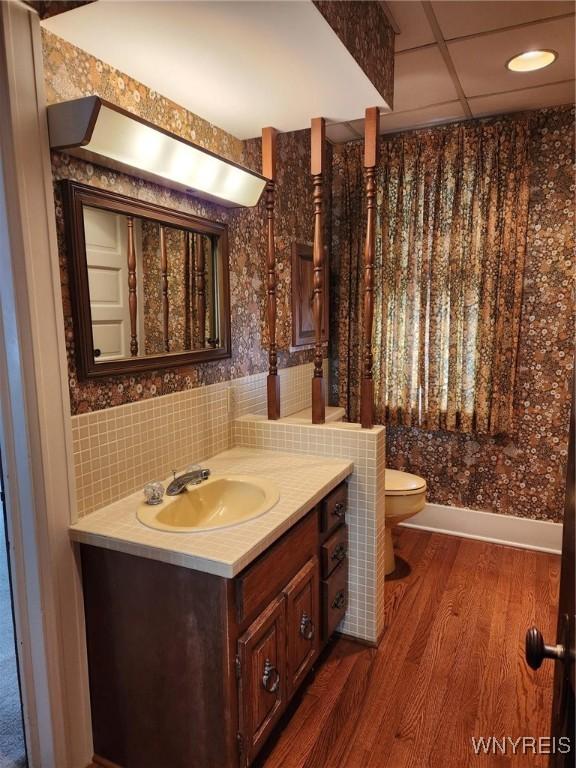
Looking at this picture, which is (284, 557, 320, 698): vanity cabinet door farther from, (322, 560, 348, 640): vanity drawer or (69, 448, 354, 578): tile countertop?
(69, 448, 354, 578): tile countertop

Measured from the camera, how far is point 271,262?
2.06 meters

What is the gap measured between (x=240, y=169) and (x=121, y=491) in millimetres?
1244

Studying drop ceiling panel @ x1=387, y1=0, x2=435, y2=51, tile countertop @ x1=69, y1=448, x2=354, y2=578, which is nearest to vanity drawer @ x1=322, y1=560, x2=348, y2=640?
tile countertop @ x1=69, y1=448, x2=354, y2=578

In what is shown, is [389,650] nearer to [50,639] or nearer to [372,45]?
[50,639]

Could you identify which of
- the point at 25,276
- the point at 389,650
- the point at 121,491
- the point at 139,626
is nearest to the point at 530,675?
the point at 389,650

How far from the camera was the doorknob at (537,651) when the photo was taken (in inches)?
30.8

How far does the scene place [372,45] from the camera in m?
1.62

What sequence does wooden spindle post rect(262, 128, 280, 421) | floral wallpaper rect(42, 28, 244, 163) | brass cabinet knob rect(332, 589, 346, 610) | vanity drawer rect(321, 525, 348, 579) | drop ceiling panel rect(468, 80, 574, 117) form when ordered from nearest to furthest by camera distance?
floral wallpaper rect(42, 28, 244, 163) → vanity drawer rect(321, 525, 348, 579) → brass cabinet knob rect(332, 589, 346, 610) → wooden spindle post rect(262, 128, 280, 421) → drop ceiling panel rect(468, 80, 574, 117)

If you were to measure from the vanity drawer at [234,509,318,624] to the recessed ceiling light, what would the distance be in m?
2.04

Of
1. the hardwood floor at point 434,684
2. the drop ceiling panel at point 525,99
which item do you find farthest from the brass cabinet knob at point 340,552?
the drop ceiling panel at point 525,99

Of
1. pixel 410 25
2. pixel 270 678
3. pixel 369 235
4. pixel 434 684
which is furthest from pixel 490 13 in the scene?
pixel 434 684

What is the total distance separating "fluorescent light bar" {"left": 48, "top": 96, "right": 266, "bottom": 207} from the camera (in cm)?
124

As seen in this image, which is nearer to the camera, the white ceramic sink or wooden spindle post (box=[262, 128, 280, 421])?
the white ceramic sink

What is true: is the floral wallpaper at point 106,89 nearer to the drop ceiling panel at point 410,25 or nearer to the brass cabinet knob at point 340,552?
the drop ceiling panel at point 410,25
